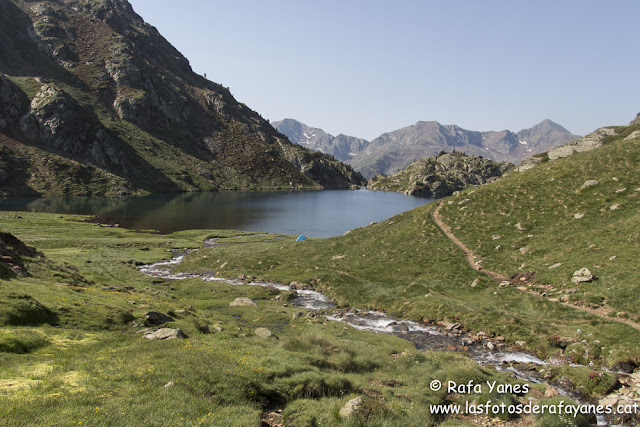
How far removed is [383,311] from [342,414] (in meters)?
25.4

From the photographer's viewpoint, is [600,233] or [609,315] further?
[600,233]

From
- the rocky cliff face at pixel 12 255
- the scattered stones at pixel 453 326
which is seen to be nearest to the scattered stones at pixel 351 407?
the scattered stones at pixel 453 326

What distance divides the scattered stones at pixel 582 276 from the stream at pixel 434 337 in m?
11.9

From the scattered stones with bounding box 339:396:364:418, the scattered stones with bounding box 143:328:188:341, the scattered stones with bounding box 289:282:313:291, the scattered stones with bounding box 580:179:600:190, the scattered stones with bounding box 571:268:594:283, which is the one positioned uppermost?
the scattered stones with bounding box 580:179:600:190

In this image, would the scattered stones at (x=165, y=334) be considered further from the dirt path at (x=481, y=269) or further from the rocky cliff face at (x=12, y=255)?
the dirt path at (x=481, y=269)

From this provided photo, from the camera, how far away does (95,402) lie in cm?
1145

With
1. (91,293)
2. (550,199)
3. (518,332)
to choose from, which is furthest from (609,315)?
(91,293)

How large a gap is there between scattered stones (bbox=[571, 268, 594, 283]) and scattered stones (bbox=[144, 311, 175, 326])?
120 ft

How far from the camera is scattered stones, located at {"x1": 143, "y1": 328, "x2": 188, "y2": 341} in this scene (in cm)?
2068

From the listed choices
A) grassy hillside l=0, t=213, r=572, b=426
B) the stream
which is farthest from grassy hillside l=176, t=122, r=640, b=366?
grassy hillside l=0, t=213, r=572, b=426

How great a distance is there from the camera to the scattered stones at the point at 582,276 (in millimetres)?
31503

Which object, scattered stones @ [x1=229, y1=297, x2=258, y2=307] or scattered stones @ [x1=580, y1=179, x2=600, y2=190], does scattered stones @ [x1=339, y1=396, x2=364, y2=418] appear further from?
scattered stones @ [x1=580, y1=179, x2=600, y2=190]

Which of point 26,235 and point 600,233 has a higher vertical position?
point 600,233

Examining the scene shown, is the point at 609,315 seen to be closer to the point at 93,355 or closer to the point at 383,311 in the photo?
the point at 383,311
